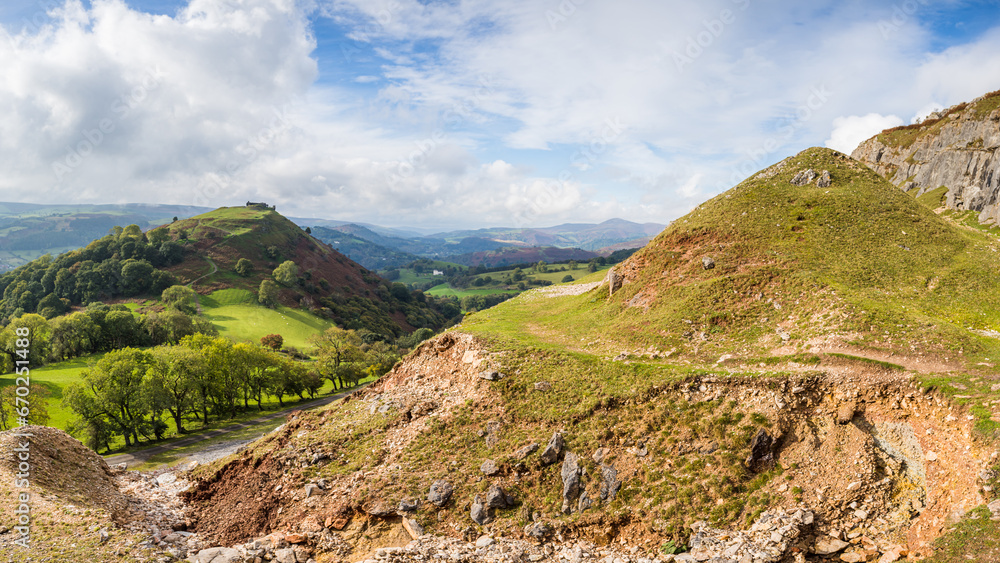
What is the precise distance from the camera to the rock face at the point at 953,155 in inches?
2674

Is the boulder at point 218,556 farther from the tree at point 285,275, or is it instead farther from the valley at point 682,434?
the tree at point 285,275

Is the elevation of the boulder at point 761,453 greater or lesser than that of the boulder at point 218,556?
greater

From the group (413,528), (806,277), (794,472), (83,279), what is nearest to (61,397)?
(413,528)

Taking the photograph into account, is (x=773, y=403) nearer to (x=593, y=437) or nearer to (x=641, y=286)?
(x=593, y=437)

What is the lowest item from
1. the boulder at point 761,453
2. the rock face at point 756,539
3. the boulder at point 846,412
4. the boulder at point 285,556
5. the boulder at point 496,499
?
the boulder at point 285,556

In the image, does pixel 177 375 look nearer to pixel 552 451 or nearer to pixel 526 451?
pixel 526 451

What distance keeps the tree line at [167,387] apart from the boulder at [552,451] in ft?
149

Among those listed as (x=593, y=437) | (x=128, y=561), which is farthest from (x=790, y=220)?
(x=128, y=561)

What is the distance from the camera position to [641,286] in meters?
35.6

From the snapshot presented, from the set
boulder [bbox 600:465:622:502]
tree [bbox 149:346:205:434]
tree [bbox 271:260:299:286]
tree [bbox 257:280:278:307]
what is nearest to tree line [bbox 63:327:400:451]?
tree [bbox 149:346:205:434]

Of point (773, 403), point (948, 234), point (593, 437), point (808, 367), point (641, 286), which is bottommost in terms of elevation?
point (593, 437)

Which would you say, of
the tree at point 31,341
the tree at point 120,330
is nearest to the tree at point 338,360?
the tree at point 120,330

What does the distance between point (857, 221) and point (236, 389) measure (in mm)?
A: 73652

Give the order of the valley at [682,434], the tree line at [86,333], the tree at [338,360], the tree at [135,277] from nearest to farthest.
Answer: the valley at [682,434] < the tree line at [86,333] < the tree at [338,360] < the tree at [135,277]
